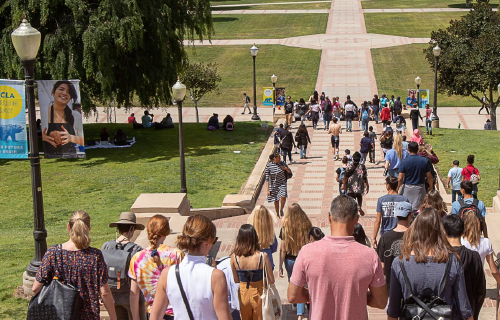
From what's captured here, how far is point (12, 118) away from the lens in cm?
1186

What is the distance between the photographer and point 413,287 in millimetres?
5508

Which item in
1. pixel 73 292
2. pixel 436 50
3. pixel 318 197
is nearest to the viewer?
pixel 73 292

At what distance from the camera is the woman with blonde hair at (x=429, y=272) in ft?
18.0

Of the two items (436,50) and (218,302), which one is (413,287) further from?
(436,50)

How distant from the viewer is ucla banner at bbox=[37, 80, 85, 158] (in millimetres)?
15945

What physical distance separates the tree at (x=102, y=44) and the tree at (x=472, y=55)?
1628cm

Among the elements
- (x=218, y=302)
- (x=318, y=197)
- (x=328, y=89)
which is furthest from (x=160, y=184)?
(x=328, y=89)

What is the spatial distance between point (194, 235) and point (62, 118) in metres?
11.9

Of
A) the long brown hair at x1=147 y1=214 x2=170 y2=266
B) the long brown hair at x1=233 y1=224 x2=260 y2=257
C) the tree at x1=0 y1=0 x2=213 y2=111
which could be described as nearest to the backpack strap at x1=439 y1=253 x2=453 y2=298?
the long brown hair at x1=233 y1=224 x2=260 y2=257

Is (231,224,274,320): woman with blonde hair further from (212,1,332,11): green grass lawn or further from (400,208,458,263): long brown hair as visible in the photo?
(212,1,332,11): green grass lawn

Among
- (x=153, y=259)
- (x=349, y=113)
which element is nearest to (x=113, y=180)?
(x=349, y=113)

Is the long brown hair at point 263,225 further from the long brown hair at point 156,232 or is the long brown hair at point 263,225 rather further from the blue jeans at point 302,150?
the blue jeans at point 302,150

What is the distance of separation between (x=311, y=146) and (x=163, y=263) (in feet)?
74.2

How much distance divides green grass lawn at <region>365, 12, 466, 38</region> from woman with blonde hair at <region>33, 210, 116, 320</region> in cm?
6403
